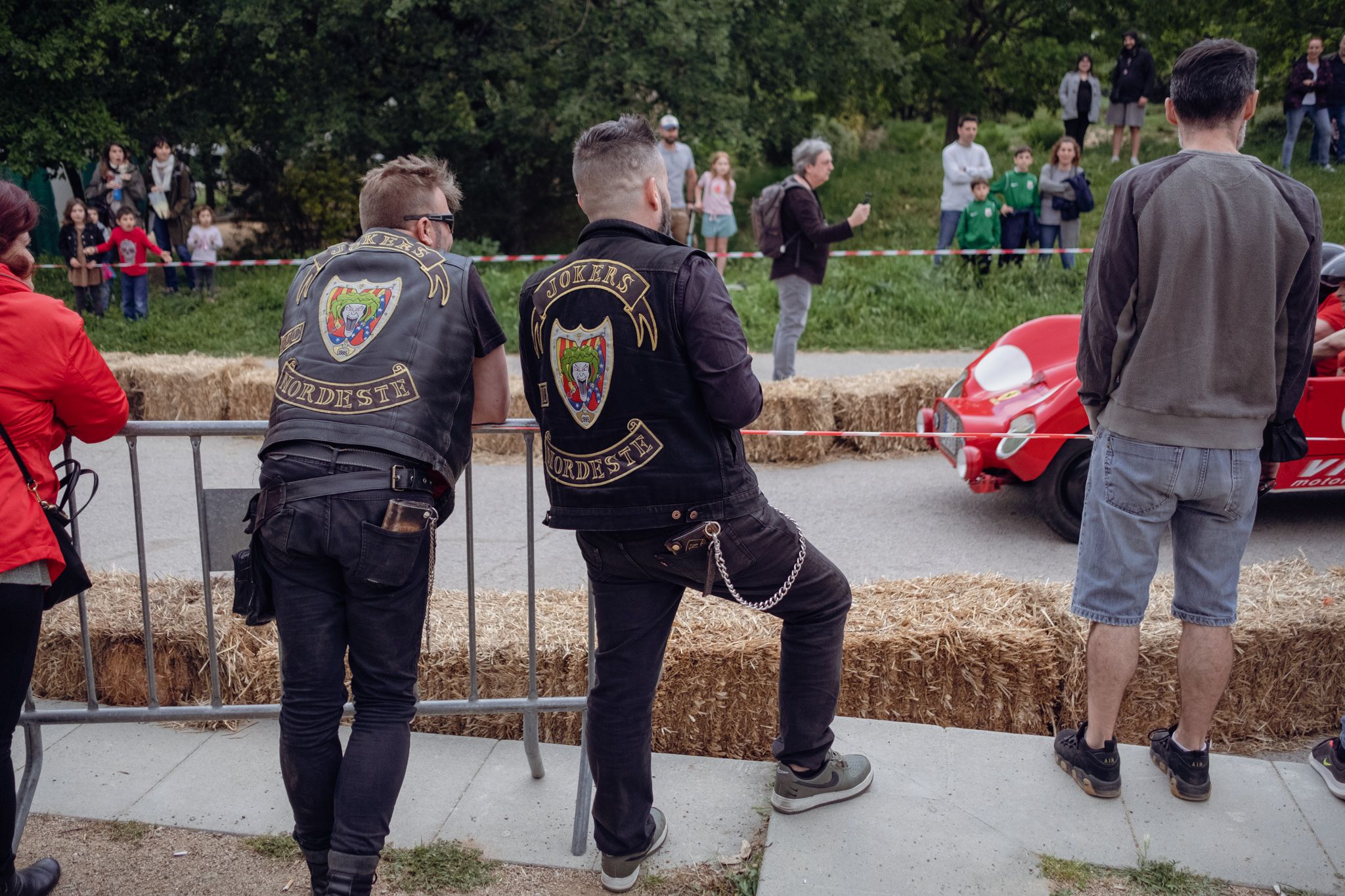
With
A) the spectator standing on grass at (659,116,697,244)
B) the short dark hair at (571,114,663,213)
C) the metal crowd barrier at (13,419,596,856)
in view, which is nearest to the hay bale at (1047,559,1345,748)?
the metal crowd barrier at (13,419,596,856)

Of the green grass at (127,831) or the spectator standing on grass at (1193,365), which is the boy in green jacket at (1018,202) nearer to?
the spectator standing on grass at (1193,365)

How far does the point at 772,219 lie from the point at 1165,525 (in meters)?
6.14

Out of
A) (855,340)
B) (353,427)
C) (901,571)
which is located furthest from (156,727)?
(855,340)

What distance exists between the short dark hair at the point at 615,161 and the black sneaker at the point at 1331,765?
104 inches

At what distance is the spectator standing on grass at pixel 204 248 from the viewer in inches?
597

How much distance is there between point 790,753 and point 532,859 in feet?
2.55

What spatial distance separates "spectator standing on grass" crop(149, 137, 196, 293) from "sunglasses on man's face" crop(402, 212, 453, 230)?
13489mm

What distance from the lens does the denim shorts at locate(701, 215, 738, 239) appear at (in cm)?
1494

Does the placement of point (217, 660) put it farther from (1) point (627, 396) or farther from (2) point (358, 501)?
(1) point (627, 396)

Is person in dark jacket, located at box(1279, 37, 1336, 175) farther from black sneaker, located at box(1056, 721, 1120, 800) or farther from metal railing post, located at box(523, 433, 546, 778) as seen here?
metal railing post, located at box(523, 433, 546, 778)

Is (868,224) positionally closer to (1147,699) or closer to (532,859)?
(1147,699)

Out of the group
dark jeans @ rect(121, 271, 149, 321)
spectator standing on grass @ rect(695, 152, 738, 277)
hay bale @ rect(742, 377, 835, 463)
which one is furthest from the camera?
spectator standing on grass @ rect(695, 152, 738, 277)

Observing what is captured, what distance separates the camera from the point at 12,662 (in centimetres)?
287

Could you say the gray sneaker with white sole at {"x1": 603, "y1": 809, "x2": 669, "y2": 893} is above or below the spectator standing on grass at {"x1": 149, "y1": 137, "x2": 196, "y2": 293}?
below
